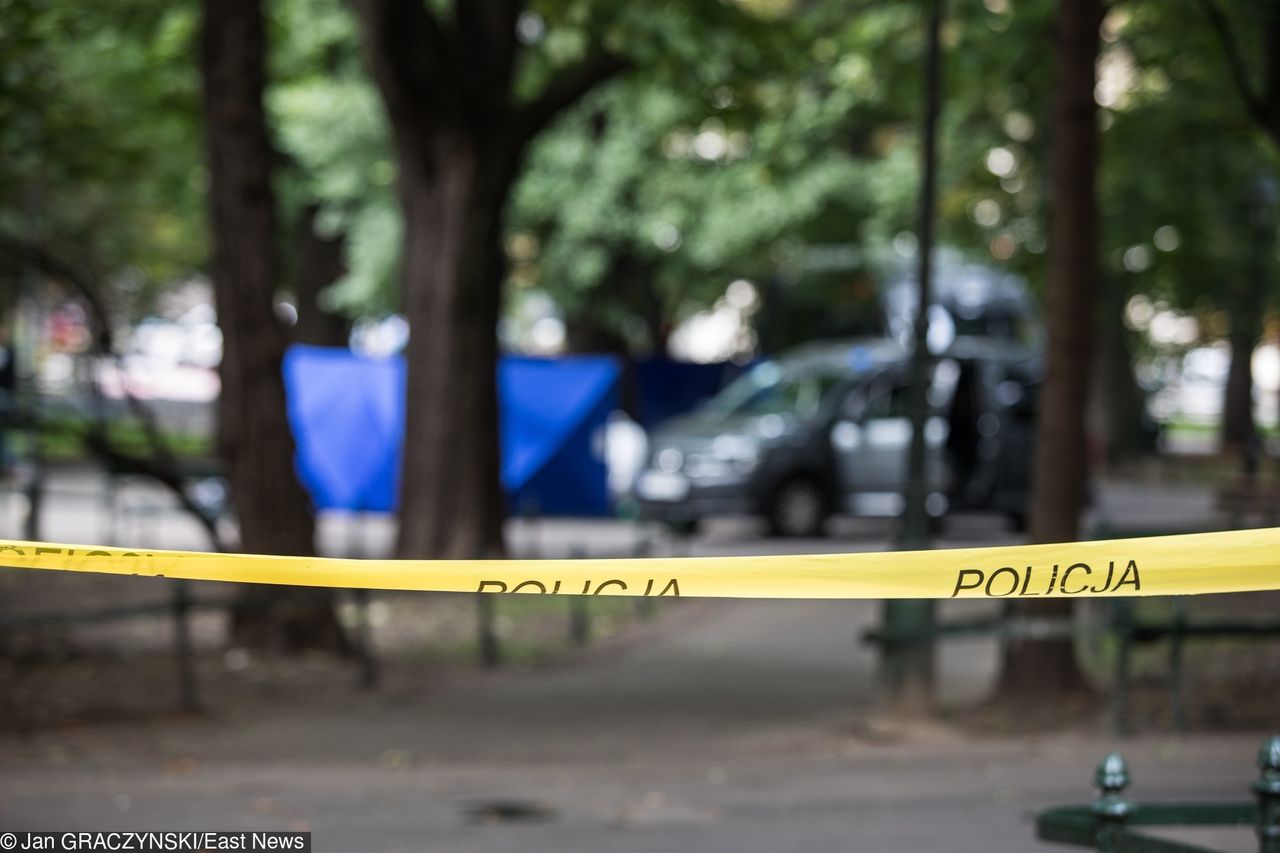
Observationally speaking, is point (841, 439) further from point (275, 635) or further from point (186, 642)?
point (186, 642)

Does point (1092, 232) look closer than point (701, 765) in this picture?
No

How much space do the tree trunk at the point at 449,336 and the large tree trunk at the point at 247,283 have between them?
11.9 feet

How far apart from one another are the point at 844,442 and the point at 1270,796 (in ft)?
53.0

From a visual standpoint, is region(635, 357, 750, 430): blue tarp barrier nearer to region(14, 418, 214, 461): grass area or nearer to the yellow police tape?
region(14, 418, 214, 461): grass area

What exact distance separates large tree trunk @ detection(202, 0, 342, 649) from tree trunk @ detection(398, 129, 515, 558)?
3.64 metres

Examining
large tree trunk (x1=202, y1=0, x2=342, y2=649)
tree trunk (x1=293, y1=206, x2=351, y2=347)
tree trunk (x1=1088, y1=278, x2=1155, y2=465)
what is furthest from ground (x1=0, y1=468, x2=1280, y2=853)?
tree trunk (x1=1088, y1=278, x2=1155, y2=465)

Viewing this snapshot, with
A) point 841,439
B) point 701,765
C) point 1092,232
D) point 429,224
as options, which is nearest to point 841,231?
point 841,439

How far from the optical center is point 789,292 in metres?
29.7

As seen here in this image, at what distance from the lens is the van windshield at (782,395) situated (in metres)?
20.2

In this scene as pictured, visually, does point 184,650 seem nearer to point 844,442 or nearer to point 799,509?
point 799,509

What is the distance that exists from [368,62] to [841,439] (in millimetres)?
8535

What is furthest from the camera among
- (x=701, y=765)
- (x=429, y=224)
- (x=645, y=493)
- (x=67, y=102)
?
(x=645, y=493)

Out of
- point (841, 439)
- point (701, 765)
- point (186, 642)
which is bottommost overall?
point (701, 765)

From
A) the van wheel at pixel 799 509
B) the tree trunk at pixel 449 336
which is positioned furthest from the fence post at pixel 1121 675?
the van wheel at pixel 799 509
